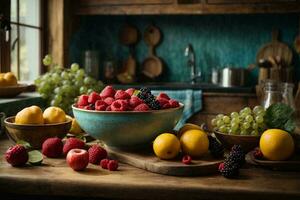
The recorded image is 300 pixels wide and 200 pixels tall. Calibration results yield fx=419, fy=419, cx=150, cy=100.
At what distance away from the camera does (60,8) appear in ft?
11.9

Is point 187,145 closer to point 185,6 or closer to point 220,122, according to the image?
point 220,122

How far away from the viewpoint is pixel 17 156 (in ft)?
4.00

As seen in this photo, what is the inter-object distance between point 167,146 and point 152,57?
292 centimetres

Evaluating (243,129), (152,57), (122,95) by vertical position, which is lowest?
(243,129)

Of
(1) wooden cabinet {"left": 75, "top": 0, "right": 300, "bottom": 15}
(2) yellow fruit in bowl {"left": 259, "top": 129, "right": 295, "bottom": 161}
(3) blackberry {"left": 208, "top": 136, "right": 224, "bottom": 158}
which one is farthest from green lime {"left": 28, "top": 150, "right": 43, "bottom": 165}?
(1) wooden cabinet {"left": 75, "top": 0, "right": 300, "bottom": 15}

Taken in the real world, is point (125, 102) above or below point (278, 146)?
above

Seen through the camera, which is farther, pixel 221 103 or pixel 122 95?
pixel 221 103

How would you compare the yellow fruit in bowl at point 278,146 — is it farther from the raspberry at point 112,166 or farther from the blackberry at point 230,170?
the raspberry at point 112,166

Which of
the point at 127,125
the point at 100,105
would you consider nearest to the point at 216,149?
the point at 127,125

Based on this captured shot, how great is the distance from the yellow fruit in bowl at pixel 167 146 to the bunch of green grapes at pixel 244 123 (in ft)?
0.80

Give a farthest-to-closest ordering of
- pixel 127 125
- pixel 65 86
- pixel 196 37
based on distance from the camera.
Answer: pixel 196 37
pixel 65 86
pixel 127 125

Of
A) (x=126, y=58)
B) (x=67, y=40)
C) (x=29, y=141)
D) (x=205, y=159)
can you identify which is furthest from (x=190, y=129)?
(x=126, y=58)

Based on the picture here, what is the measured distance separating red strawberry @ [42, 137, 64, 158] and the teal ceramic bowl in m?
0.11

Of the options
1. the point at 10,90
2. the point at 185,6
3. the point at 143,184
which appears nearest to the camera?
the point at 143,184
